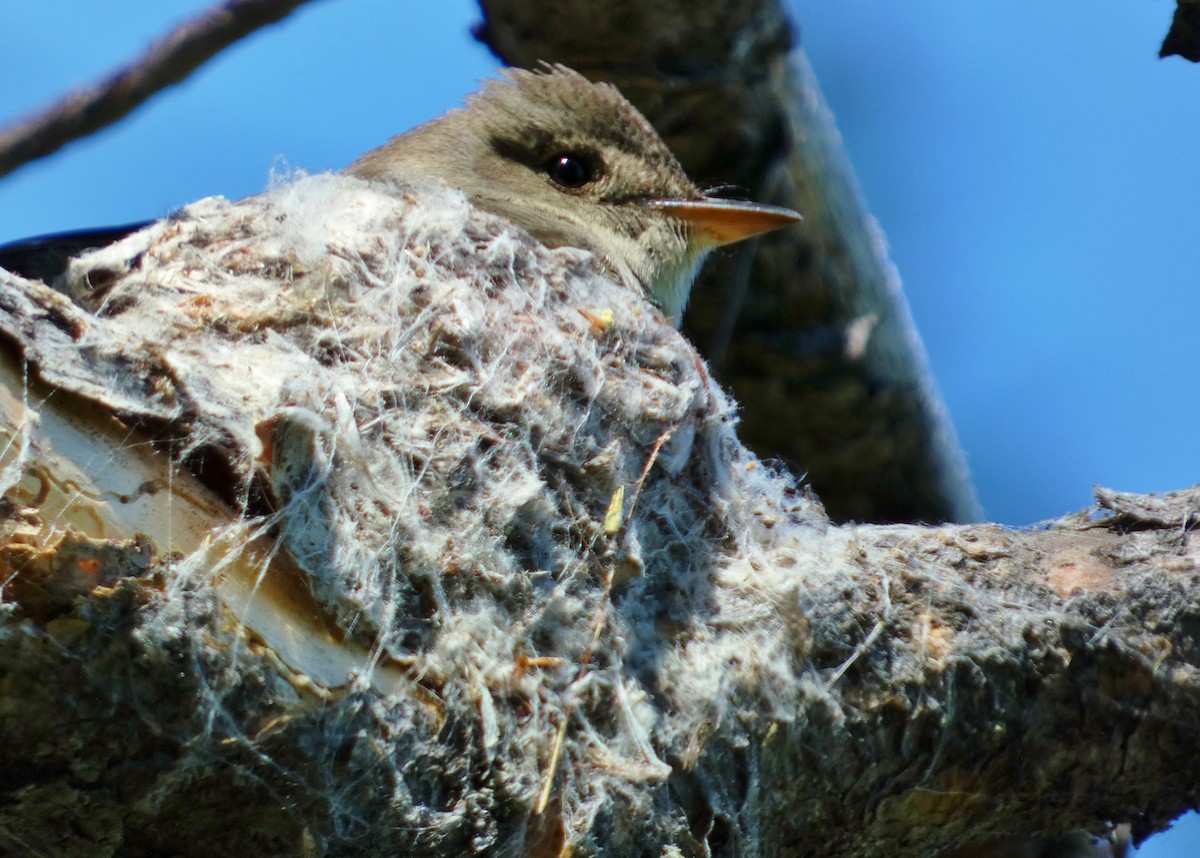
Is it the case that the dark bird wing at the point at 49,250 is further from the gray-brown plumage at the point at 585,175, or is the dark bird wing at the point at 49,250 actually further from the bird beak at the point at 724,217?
the bird beak at the point at 724,217

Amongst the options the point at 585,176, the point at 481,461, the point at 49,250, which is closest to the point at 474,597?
the point at 481,461

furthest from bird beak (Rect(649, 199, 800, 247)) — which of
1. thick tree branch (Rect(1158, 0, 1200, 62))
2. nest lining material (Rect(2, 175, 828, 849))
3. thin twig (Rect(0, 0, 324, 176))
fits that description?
thin twig (Rect(0, 0, 324, 176))

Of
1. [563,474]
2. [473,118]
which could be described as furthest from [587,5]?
[563,474]

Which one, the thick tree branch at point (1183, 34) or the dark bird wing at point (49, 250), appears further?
the thick tree branch at point (1183, 34)

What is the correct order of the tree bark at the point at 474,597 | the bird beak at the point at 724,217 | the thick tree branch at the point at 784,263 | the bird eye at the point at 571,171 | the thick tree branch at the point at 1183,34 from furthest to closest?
the thick tree branch at the point at 784,263, the bird eye at the point at 571,171, the bird beak at the point at 724,217, the thick tree branch at the point at 1183,34, the tree bark at the point at 474,597

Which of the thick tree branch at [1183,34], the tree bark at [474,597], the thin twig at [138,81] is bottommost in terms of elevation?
the tree bark at [474,597]

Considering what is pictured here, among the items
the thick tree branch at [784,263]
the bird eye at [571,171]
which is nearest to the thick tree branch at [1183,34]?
the thick tree branch at [784,263]

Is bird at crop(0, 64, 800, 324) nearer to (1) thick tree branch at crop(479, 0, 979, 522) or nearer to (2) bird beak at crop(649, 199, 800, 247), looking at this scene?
(2) bird beak at crop(649, 199, 800, 247)

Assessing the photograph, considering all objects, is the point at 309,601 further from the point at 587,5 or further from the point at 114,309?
the point at 587,5
